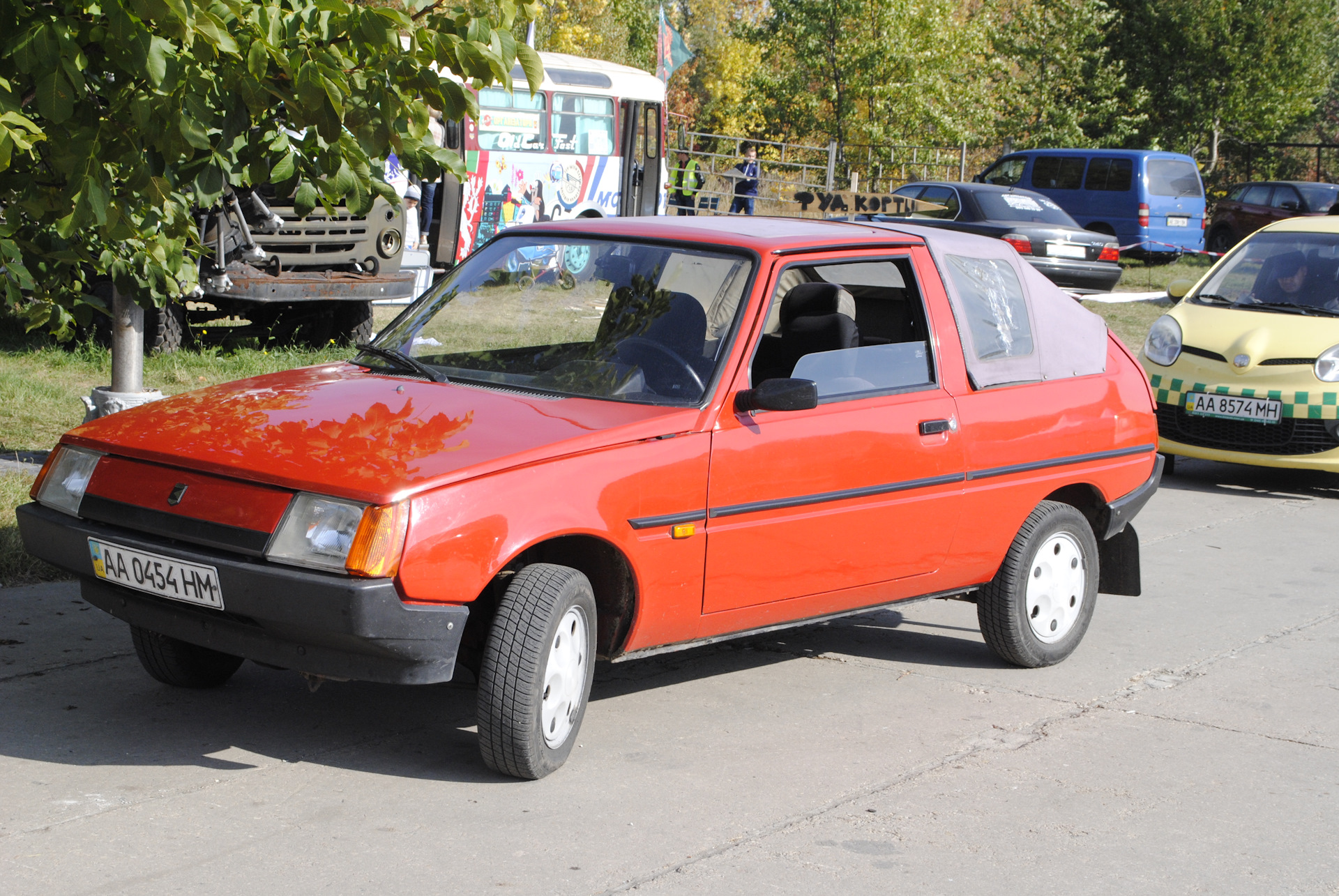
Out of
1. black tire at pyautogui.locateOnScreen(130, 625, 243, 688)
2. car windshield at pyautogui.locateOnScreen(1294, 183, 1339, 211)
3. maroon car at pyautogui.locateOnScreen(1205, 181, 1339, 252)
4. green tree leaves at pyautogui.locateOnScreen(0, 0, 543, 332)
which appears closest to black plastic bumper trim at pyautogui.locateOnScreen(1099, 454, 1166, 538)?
green tree leaves at pyautogui.locateOnScreen(0, 0, 543, 332)

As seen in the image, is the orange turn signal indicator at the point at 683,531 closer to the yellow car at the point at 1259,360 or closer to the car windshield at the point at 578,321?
the car windshield at the point at 578,321

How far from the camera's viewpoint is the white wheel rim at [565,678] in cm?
405

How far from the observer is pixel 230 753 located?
13.9ft

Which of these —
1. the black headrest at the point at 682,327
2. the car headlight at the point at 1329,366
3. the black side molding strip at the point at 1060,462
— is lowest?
the black side molding strip at the point at 1060,462

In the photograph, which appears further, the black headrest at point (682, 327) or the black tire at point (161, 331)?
the black tire at point (161, 331)

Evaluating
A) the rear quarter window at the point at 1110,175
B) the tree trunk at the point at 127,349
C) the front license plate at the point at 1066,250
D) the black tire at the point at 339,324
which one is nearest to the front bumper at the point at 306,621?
the tree trunk at the point at 127,349

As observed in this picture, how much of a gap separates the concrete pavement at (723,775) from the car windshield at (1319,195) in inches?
950

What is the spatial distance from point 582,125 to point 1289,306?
11.3 m

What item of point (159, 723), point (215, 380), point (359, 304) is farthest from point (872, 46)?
point (159, 723)

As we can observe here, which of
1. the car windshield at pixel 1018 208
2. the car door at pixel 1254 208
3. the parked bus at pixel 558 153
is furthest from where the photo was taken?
the car door at pixel 1254 208

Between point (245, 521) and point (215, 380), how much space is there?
6.92 m

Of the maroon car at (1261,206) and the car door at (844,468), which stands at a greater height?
the maroon car at (1261,206)

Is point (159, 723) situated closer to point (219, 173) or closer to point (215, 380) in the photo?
point (219, 173)

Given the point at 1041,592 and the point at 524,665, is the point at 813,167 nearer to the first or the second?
the point at 1041,592
